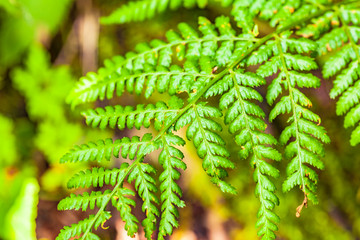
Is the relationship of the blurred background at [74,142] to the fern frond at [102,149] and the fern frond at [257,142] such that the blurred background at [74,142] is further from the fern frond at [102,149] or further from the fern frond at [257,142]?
the fern frond at [102,149]

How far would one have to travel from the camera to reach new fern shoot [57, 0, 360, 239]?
4.52 feet

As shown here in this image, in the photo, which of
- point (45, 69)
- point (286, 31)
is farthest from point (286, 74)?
point (45, 69)

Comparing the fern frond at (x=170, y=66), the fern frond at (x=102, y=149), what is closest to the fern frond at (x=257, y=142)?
the fern frond at (x=170, y=66)

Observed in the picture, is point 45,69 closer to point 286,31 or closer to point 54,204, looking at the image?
point 54,204

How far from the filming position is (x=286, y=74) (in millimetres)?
1477

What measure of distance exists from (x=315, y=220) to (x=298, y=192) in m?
0.21

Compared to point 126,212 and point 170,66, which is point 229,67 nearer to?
point 170,66

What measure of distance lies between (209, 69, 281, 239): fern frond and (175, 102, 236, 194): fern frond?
71mm

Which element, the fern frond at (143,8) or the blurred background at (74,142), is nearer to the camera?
the fern frond at (143,8)

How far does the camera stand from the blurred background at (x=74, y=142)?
2.20 metres

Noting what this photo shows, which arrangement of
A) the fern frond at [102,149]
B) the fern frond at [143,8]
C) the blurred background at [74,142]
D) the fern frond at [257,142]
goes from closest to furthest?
1. the fern frond at [257,142]
2. the fern frond at [102,149]
3. the fern frond at [143,8]
4. the blurred background at [74,142]

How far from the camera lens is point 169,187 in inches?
→ 54.2

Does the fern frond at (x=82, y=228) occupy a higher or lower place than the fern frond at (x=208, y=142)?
lower

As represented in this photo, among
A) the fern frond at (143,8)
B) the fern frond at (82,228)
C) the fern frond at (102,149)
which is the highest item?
the fern frond at (143,8)
